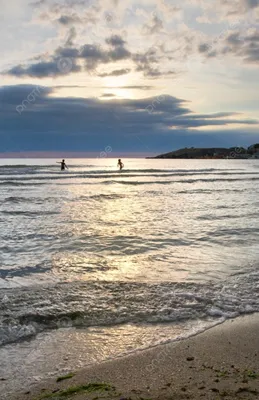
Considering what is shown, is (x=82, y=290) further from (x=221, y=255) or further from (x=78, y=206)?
(x=78, y=206)

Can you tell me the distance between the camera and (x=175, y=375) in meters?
3.83

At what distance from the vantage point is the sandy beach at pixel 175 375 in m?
3.43

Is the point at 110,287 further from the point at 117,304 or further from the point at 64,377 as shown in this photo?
the point at 64,377

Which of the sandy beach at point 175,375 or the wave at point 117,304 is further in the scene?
the wave at point 117,304

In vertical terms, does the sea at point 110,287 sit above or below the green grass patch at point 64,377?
below

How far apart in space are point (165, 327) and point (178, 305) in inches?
33.6

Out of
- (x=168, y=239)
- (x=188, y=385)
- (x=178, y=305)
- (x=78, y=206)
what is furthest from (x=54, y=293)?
(x=78, y=206)

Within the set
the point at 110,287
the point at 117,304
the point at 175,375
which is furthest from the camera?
the point at 110,287

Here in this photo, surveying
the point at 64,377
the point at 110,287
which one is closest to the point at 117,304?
the point at 110,287

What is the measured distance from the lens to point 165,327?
5.26 m

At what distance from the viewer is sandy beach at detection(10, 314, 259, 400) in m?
3.43

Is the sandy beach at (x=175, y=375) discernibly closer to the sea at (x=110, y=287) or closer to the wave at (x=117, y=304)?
the sea at (x=110, y=287)

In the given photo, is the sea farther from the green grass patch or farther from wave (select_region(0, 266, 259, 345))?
the green grass patch

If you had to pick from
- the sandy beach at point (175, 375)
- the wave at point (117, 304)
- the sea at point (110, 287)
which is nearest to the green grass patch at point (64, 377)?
the sandy beach at point (175, 375)
